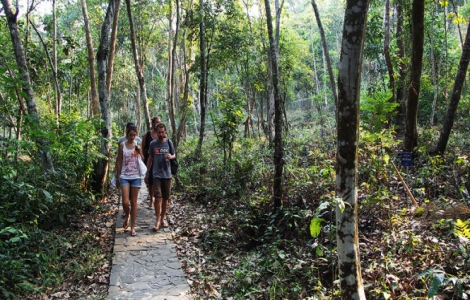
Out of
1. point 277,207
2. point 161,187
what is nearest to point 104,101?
point 161,187

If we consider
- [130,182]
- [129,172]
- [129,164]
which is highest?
[129,164]

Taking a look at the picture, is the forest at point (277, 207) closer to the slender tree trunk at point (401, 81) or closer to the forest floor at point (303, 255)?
the forest floor at point (303, 255)

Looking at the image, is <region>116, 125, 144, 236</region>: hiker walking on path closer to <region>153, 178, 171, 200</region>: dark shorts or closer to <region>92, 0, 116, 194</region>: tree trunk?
<region>153, 178, 171, 200</region>: dark shorts

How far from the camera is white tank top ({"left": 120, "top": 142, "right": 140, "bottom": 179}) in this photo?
20.2ft

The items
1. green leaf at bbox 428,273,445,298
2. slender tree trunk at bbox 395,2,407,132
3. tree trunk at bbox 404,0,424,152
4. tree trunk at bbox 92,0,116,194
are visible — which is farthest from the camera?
slender tree trunk at bbox 395,2,407,132

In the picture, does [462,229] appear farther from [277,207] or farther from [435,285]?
[277,207]

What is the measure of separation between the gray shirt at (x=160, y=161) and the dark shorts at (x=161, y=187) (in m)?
0.09

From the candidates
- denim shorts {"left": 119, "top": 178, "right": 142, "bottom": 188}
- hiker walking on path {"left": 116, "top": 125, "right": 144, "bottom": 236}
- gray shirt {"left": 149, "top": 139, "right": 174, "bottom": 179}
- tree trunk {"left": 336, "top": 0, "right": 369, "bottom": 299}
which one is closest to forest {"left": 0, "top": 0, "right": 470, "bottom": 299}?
tree trunk {"left": 336, "top": 0, "right": 369, "bottom": 299}

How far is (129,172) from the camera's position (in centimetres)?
616

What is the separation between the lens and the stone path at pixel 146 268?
4.38 meters

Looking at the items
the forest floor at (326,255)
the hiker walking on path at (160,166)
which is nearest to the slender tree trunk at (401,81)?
the forest floor at (326,255)

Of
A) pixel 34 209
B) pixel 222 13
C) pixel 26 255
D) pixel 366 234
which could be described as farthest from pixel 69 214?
pixel 222 13

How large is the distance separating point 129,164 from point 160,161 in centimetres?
58

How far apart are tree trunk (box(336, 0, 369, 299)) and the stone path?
7.38 ft
